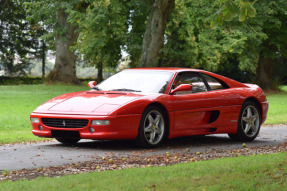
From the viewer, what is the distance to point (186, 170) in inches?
267

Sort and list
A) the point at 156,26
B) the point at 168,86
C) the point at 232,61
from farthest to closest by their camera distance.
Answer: the point at 232,61, the point at 156,26, the point at 168,86

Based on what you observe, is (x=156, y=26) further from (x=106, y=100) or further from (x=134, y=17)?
(x=106, y=100)

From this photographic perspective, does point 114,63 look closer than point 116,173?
No

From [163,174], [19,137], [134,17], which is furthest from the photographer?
[134,17]

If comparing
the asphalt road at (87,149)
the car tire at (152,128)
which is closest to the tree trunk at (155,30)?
the asphalt road at (87,149)

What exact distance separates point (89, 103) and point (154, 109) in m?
1.11

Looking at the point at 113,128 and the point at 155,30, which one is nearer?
the point at 113,128

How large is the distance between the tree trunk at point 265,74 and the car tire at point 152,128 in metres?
32.8

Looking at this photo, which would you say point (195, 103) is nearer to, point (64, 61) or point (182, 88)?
point (182, 88)

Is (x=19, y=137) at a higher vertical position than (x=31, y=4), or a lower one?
lower

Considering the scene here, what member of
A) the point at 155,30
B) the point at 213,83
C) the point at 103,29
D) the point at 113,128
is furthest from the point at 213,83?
the point at 103,29

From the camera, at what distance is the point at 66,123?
9.49 metres

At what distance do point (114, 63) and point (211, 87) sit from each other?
25.4 metres

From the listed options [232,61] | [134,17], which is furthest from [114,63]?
[232,61]
